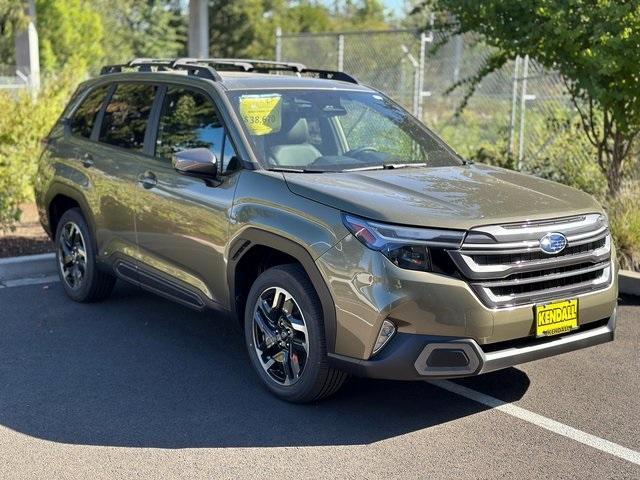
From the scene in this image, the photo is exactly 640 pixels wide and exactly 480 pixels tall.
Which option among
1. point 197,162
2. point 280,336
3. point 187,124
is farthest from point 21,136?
point 280,336

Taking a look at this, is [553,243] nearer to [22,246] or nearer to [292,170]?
[292,170]

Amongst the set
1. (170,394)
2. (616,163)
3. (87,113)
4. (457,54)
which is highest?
(457,54)

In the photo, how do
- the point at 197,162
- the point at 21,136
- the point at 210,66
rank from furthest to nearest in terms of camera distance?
the point at 21,136, the point at 210,66, the point at 197,162

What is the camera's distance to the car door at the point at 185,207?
16.5 feet

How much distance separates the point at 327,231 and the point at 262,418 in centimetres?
110

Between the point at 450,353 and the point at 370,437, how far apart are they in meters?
0.64

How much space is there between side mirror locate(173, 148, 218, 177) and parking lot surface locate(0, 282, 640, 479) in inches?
50.2

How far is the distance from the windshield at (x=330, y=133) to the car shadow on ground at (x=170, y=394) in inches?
53.8

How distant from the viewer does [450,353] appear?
4.09 metres

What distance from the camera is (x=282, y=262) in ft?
15.8

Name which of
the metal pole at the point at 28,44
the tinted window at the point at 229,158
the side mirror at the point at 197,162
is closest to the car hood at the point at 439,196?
the tinted window at the point at 229,158

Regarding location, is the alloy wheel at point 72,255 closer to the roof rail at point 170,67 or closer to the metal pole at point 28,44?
the roof rail at point 170,67

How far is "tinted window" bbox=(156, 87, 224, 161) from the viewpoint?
5.32m

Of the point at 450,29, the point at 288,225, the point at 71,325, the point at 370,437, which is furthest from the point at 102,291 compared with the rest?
the point at 450,29
